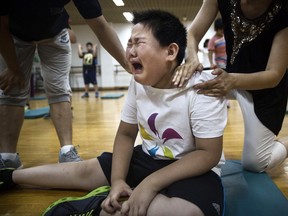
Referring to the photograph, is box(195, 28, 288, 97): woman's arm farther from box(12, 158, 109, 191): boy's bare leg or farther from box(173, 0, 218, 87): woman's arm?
box(12, 158, 109, 191): boy's bare leg

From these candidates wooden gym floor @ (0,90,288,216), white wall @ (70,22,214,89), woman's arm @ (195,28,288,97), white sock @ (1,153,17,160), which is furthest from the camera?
white wall @ (70,22,214,89)

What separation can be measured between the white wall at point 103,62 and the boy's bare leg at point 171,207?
9.20 metres

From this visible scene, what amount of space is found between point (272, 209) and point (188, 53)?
2.18 feet

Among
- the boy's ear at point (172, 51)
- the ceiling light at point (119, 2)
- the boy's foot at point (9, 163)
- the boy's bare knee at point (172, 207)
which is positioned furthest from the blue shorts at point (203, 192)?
the ceiling light at point (119, 2)

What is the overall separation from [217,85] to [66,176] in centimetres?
76

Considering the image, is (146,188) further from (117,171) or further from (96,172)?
(96,172)

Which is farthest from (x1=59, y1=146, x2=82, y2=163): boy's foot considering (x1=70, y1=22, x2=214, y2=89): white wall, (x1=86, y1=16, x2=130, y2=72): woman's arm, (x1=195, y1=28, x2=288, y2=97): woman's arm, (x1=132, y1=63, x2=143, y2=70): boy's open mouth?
(x1=70, y1=22, x2=214, y2=89): white wall

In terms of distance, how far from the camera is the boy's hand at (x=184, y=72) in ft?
3.14

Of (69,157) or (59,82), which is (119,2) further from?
(69,157)

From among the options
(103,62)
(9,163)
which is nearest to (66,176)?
(9,163)

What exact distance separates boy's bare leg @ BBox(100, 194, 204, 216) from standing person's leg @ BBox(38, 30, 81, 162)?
0.78m

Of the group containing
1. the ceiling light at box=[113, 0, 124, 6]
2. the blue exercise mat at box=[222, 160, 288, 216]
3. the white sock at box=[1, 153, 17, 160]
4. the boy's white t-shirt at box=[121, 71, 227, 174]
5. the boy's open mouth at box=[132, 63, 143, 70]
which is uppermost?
the ceiling light at box=[113, 0, 124, 6]

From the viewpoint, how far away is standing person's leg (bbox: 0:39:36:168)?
1452mm

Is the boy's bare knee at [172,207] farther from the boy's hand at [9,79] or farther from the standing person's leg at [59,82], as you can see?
the boy's hand at [9,79]
